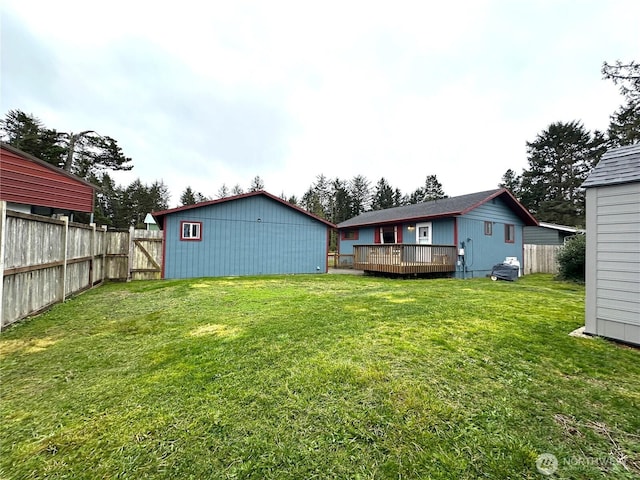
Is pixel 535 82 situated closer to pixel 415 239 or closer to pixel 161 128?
pixel 415 239

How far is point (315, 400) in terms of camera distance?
2.07 m

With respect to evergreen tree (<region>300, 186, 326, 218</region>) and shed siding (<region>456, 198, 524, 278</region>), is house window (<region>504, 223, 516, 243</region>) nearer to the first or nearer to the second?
shed siding (<region>456, 198, 524, 278</region>)

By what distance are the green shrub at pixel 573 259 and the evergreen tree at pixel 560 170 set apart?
71.0ft

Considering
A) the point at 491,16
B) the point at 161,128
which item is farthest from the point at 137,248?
the point at 491,16

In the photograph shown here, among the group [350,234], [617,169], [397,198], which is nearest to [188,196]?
[350,234]

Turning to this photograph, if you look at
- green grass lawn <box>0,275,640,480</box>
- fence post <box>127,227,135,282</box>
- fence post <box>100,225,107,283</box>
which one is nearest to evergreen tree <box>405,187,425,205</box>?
fence post <box>127,227,135,282</box>

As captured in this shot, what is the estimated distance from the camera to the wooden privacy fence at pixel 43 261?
3604 mm

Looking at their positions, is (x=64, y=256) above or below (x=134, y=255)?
above

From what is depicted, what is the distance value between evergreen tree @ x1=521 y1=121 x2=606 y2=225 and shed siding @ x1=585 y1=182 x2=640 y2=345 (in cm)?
3016

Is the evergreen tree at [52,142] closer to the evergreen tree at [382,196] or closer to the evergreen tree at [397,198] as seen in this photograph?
the evergreen tree at [382,196]

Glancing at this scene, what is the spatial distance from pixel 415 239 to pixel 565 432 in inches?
492

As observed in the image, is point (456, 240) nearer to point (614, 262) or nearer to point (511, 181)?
point (614, 262)

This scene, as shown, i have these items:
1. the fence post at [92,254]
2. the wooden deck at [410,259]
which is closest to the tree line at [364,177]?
the wooden deck at [410,259]

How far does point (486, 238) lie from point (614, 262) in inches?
392
